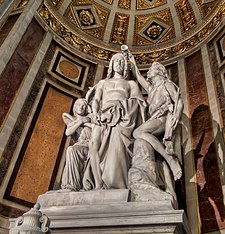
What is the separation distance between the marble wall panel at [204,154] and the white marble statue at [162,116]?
2662 mm

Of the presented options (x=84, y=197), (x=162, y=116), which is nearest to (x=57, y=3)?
(x=162, y=116)

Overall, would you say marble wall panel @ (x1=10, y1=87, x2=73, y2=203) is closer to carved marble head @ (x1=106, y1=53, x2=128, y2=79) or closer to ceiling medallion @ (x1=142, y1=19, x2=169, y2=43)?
carved marble head @ (x1=106, y1=53, x2=128, y2=79)

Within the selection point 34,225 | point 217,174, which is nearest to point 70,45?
point 217,174

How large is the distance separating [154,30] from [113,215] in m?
8.60

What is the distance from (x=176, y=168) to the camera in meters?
3.23

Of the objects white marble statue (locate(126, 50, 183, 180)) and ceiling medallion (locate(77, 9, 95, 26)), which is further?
ceiling medallion (locate(77, 9, 95, 26))

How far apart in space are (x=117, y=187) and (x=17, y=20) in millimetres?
6054

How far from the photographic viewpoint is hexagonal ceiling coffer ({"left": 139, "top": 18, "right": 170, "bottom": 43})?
33.0 feet

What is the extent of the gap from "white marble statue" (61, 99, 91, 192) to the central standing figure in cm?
12

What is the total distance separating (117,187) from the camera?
309cm

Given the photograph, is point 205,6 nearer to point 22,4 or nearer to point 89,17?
point 89,17

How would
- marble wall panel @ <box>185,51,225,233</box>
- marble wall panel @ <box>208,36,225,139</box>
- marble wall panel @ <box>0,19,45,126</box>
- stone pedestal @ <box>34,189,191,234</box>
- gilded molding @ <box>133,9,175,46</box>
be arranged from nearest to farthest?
stone pedestal @ <box>34,189,191,234</box> → marble wall panel @ <box>185,51,225,233</box> → marble wall panel @ <box>0,19,45,126</box> → marble wall panel @ <box>208,36,225,139</box> → gilded molding @ <box>133,9,175,46</box>

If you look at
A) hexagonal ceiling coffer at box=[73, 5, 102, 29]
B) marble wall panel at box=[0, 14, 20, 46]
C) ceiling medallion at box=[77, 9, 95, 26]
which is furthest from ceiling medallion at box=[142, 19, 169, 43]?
marble wall panel at box=[0, 14, 20, 46]

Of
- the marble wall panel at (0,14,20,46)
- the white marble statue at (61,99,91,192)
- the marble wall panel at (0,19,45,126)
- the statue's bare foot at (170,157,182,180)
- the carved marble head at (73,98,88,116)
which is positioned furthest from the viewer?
the marble wall panel at (0,14,20,46)
